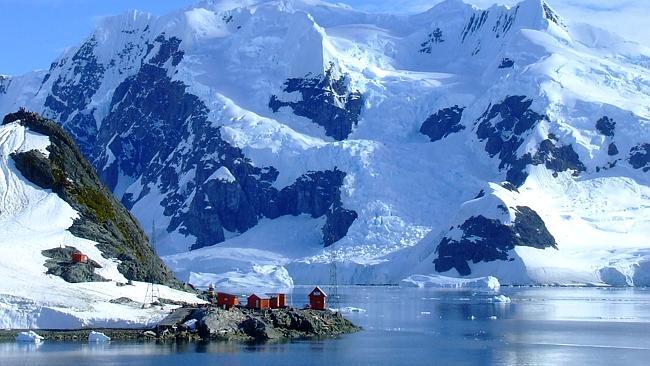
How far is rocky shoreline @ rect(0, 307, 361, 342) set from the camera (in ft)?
394

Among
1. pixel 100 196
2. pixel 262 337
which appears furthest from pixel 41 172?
pixel 262 337

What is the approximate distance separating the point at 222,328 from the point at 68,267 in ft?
59.3

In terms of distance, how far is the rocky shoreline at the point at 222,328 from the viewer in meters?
120

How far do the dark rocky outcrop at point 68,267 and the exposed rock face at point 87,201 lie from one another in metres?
5.21

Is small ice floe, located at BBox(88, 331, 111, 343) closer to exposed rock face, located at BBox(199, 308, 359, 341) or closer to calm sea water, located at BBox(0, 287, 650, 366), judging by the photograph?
calm sea water, located at BBox(0, 287, 650, 366)

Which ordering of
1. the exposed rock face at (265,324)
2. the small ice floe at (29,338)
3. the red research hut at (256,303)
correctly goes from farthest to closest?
the red research hut at (256,303) → the exposed rock face at (265,324) → the small ice floe at (29,338)

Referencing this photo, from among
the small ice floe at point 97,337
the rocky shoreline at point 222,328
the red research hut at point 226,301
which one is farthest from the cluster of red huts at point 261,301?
the small ice floe at point 97,337

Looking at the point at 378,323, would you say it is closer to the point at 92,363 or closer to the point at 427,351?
the point at 427,351

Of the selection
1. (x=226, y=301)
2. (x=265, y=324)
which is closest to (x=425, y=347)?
(x=265, y=324)

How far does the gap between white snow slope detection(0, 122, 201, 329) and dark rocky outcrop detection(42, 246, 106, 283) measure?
2.51 ft

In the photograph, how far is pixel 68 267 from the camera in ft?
427

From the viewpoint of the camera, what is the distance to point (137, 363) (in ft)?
331

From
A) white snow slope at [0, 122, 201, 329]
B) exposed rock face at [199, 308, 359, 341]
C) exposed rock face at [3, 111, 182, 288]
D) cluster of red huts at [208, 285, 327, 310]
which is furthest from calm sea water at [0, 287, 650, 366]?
exposed rock face at [3, 111, 182, 288]

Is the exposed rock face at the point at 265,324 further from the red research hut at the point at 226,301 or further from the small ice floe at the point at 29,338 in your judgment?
the small ice floe at the point at 29,338
